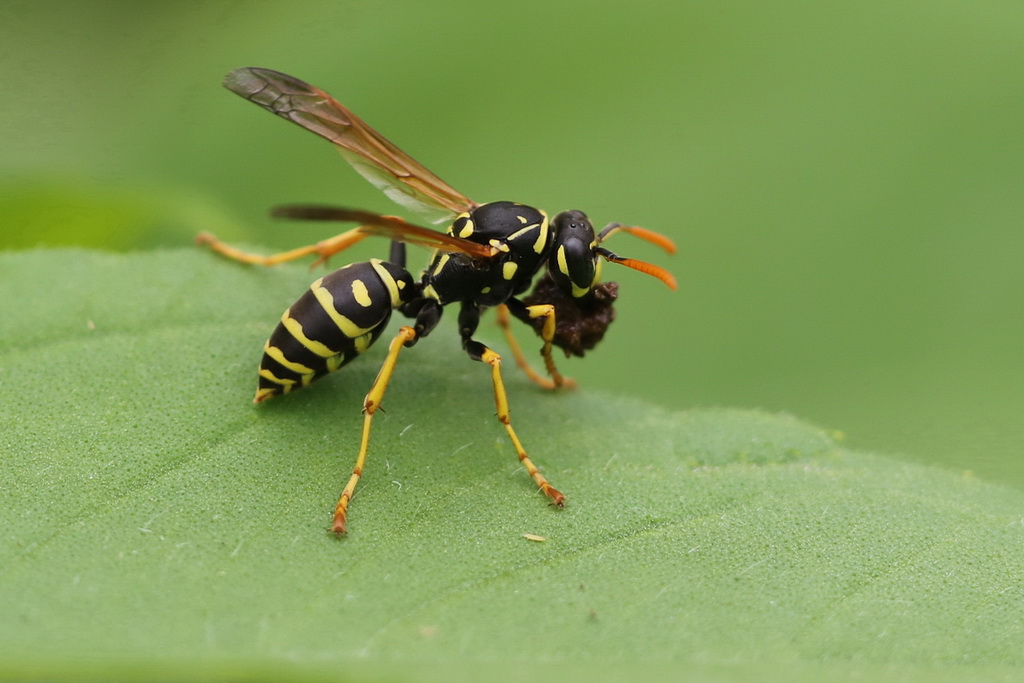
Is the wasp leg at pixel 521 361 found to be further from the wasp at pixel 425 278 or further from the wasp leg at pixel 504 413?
the wasp leg at pixel 504 413

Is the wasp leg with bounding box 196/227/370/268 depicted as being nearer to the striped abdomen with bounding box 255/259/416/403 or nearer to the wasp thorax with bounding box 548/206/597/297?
the striped abdomen with bounding box 255/259/416/403

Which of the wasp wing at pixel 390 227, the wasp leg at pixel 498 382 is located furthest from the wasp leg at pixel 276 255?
the wasp wing at pixel 390 227

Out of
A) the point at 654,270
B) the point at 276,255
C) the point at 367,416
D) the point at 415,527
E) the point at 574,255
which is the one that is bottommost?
the point at 415,527

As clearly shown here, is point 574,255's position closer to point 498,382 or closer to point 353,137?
point 498,382

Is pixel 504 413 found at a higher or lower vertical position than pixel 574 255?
lower

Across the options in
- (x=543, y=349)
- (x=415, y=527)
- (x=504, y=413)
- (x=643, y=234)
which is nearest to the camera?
(x=415, y=527)

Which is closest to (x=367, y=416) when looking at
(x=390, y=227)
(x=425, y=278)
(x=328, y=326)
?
(x=328, y=326)

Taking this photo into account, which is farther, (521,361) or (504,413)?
(521,361)
